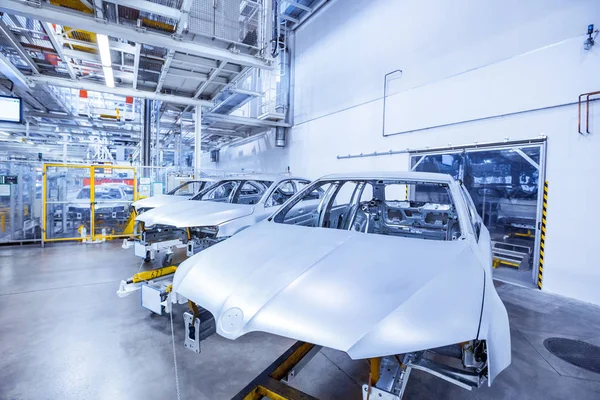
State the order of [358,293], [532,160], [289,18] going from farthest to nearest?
[289,18] < [532,160] < [358,293]

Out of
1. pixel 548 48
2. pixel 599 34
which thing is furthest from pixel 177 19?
pixel 599 34

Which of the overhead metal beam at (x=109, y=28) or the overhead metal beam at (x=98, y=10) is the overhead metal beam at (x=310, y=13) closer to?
the overhead metal beam at (x=109, y=28)

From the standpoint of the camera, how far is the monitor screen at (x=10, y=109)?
18.5 feet

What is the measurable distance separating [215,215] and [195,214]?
32 cm

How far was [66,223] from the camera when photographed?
6.91m

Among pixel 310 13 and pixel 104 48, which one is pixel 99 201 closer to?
pixel 104 48

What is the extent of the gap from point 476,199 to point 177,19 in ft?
19.3

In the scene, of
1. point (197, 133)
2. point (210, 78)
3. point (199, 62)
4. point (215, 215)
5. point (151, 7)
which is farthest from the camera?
point (197, 133)

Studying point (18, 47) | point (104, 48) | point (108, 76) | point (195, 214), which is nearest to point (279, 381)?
point (195, 214)

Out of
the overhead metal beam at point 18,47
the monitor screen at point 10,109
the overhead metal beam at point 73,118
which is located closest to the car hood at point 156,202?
the monitor screen at point 10,109

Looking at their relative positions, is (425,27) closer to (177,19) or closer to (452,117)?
(452,117)

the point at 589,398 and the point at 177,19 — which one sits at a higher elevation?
the point at 177,19

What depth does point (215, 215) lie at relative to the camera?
A: 3.88 metres

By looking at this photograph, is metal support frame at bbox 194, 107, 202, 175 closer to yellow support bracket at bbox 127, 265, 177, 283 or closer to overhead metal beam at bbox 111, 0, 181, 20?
overhead metal beam at bbox 111, 0, 181, 20
